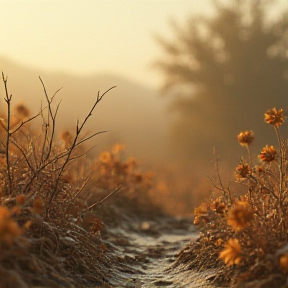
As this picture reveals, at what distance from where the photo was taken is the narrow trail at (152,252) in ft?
10.5

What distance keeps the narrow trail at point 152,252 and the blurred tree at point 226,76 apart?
11.4 meters

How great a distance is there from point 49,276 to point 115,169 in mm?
4066

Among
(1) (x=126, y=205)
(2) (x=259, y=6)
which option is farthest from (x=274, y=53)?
(1) (x=126, y=205)

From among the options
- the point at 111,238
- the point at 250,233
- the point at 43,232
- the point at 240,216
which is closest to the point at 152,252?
the point at 111,238

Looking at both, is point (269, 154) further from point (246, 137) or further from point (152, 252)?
point (152, 252)

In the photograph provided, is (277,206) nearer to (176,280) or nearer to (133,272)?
(176,280)

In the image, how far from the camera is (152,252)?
437 centimetres

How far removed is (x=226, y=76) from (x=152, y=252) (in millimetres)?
15623

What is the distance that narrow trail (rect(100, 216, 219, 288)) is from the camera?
126 inches

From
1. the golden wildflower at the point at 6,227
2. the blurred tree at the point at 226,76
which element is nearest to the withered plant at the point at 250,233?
the golden wildflower at the point at 6,227

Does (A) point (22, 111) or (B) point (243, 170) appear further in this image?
(A) point (22, 111)

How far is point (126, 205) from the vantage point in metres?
6.79

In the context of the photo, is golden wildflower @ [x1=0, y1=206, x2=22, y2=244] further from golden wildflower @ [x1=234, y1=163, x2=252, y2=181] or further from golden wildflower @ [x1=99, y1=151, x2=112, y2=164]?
golden wildflower @ [x1=99, y1=151, x2=112, y2=164]

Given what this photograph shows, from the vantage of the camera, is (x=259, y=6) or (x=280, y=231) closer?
(x=280, y=231)
